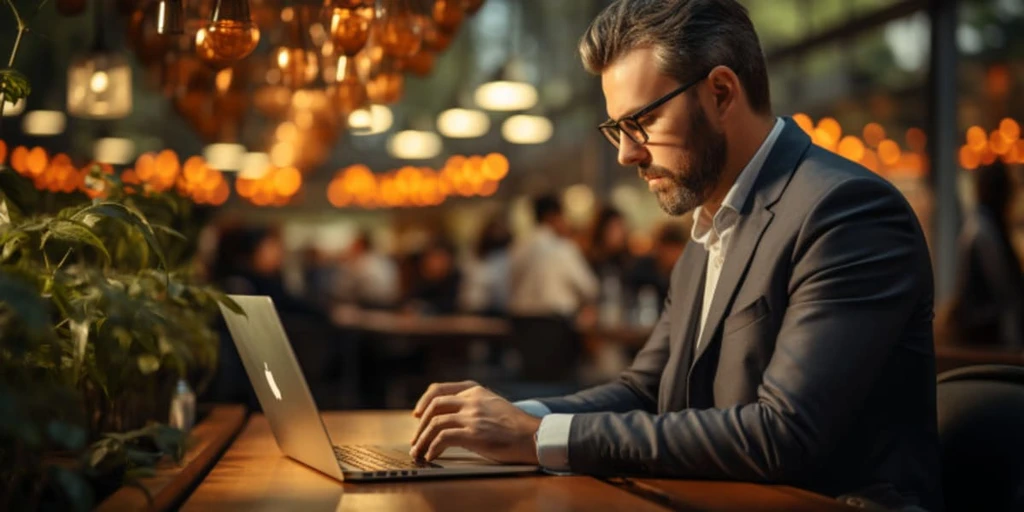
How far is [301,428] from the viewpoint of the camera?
187 centimetres

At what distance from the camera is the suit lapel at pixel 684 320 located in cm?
213

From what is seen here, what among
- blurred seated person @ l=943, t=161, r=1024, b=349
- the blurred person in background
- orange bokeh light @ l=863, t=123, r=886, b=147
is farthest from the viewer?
the blurred person in background

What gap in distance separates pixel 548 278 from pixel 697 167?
20.7 feet

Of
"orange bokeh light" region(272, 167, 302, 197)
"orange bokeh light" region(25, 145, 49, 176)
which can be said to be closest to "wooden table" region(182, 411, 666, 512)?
"orange bokeh light" region(25, 145, 49, 176)

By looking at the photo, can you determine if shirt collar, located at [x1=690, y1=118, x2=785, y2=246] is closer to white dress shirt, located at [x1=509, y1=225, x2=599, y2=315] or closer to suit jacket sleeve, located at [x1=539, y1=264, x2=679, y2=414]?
suit jacket sleeve, located at [x1=539, y1=264, x2=679, y2=414]

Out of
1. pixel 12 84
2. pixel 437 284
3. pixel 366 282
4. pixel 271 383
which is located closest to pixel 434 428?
pixel 271 383

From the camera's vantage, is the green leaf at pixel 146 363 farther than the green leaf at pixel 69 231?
Yes

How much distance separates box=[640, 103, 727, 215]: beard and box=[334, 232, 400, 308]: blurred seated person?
983 centimetres

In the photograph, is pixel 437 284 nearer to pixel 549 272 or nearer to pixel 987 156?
pixel 549 272

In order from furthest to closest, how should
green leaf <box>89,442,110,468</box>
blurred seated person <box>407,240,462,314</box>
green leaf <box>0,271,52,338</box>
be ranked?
blurred seated person <box>407,240,462,314</box>, green leaf <box>89,442,110,468</box>, green leaf <box>0,271,52,338</box>

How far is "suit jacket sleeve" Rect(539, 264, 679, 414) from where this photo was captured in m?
2.32

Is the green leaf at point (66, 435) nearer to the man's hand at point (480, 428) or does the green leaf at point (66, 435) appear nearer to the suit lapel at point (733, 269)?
the man's hand at point (480, 428)

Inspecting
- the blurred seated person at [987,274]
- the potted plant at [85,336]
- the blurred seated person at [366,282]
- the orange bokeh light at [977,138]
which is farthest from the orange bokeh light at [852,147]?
the potted plant at [85,336]

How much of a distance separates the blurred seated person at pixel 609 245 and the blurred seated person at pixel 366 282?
3.43 metres
